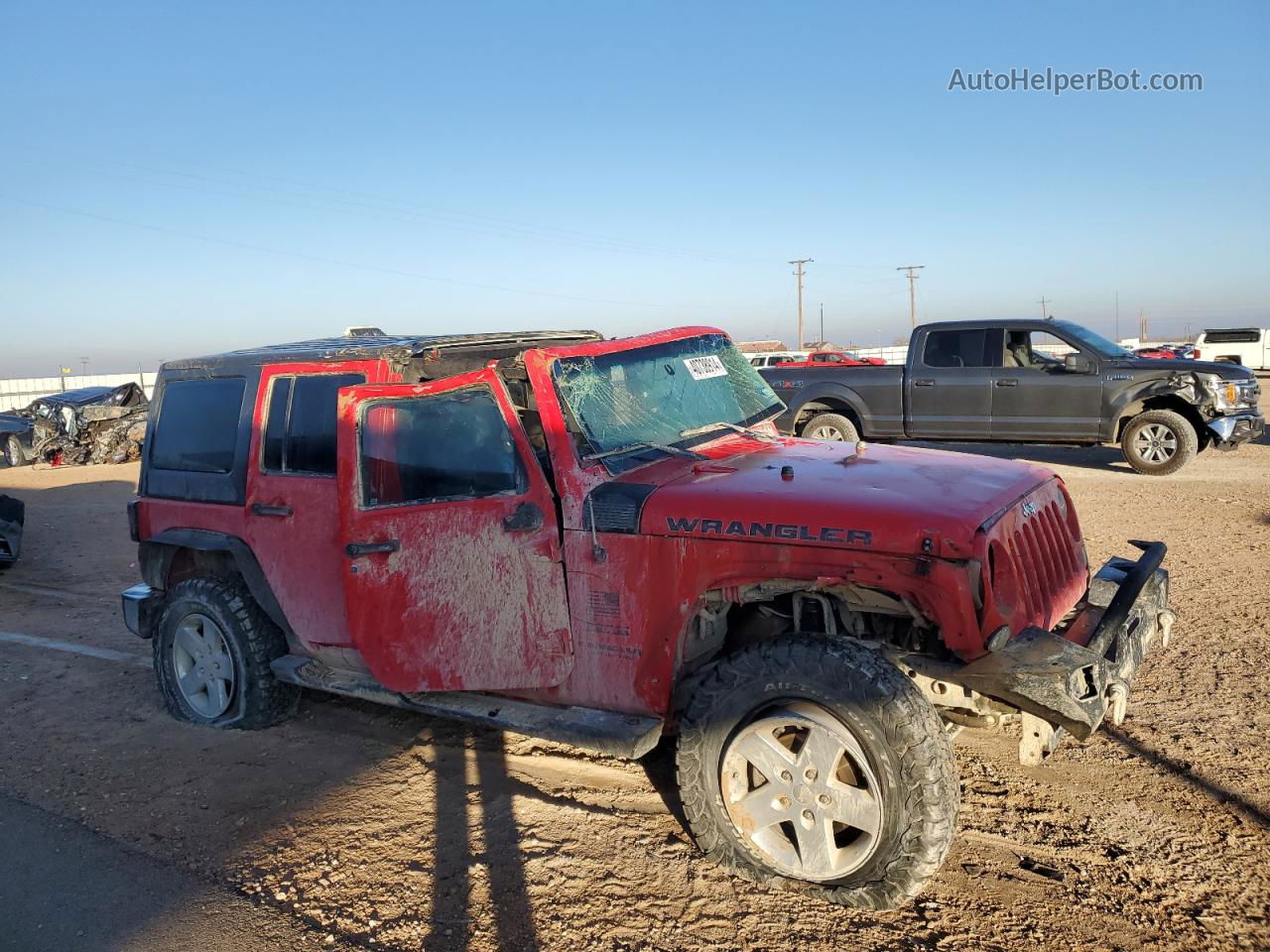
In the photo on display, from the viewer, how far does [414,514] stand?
3.89m

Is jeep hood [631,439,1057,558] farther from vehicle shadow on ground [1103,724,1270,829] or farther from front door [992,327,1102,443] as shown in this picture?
front door [992,327,1102,443]

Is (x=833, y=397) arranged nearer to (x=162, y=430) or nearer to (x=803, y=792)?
(x=162, y=430)

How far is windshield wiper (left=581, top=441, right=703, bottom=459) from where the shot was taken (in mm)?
3698

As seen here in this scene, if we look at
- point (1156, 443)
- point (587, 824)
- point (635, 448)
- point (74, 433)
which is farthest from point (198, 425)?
point (74, 433)

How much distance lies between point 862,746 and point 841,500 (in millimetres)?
817

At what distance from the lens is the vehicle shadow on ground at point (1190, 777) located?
143 inches

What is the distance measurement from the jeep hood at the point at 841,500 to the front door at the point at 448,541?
0.59m

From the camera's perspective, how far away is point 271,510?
4488 millimetres

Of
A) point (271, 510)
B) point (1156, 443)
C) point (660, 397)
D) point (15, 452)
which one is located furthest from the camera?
point (15, 452)

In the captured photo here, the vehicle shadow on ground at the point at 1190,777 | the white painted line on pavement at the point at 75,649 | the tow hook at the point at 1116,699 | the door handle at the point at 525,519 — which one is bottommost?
→ the white painted line on pavement at the point at 75,649

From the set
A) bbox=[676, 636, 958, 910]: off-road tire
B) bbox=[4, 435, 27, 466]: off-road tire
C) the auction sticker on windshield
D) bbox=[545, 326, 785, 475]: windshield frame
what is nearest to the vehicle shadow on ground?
bbox=[676, 636, 958, 910]: off-road tire

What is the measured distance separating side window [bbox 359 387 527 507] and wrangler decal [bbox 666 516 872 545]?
0.80 m

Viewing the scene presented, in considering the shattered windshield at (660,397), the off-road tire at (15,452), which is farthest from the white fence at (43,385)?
the shattered windshield at (660,397)

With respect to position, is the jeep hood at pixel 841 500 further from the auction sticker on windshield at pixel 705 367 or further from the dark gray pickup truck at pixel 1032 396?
the dark gray pickup truck at pixel 1032 396
